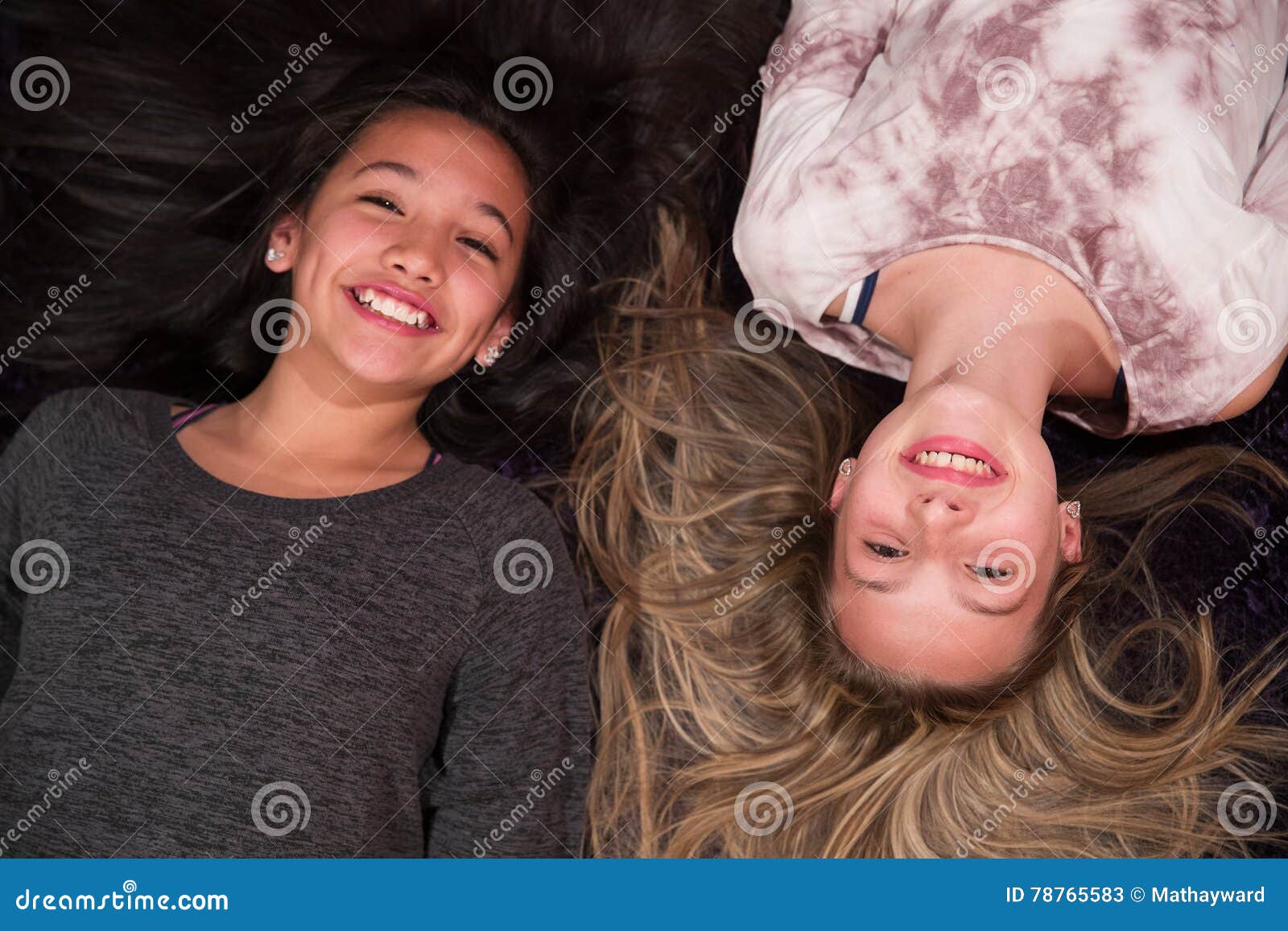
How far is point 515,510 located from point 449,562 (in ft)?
0.53

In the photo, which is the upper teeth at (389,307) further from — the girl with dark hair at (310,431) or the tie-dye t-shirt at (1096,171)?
the tie-dye t-shirt at (1096,171)

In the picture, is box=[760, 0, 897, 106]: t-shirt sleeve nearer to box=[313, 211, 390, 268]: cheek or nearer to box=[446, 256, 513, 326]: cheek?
box=[446, 256, 513, 326]: cheek

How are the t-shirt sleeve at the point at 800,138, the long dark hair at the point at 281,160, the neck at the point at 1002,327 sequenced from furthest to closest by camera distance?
the long dark hair at the point at 281,160, the t-shirt sleeve at the point at 800,138, the neck at the point at 1002,327

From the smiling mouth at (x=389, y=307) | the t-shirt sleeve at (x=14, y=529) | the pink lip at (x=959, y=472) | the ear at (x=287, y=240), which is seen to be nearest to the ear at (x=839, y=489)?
the pink lip at (x=959, y=472)

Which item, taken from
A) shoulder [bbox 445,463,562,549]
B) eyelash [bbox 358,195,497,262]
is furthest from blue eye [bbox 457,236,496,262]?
shoulder [bbox 445,463,562,549]

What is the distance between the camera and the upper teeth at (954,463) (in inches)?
65.2

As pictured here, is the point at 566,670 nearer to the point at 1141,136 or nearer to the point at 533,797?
the point at 533,797

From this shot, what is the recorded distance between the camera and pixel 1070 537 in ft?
6.08

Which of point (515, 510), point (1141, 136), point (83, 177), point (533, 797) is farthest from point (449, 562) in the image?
point (1141, 136)

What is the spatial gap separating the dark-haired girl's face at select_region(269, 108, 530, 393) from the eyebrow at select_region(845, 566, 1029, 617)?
792 millimetres

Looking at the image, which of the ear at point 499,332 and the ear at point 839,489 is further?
the ear at point 499,332

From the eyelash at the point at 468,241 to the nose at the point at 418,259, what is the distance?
6 centimetres

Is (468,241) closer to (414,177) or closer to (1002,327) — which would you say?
(414,177)

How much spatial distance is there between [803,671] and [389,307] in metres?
0.99
